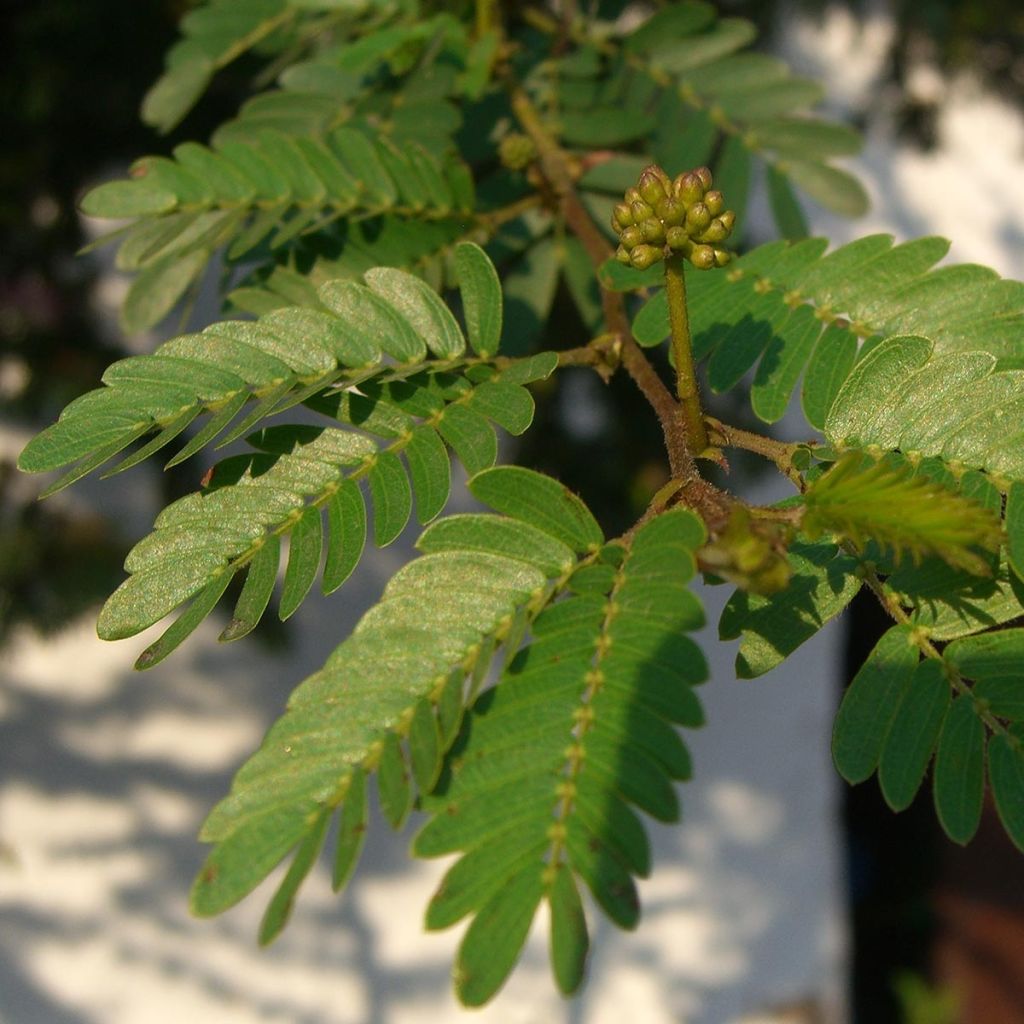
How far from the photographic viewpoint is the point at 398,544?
2.49 m

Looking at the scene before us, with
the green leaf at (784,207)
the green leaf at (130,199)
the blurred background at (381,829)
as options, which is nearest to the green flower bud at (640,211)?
the green leaf at (130,199)

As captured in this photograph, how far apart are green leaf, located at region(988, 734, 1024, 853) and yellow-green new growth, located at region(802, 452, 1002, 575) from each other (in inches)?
5.1

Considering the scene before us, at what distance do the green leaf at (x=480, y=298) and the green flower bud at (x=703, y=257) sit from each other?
204 millimetres

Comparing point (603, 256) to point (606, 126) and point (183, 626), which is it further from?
point (183, 626)

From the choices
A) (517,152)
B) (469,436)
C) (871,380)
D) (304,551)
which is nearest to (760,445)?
(871,380)

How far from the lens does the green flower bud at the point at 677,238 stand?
63 cm

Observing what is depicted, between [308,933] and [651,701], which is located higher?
[651,701]

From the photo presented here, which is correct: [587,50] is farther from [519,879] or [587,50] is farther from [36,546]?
[36,546]

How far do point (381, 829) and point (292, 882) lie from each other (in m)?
2.03

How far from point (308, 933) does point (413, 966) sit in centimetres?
26

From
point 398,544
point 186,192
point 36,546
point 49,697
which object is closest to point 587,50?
point 186,192

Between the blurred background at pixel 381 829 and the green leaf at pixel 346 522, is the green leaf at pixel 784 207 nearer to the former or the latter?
the blurred background at pixel 381 829

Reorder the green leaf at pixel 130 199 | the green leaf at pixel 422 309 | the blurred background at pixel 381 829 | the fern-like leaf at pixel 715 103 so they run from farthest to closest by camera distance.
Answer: the blurred background at pixel 381 829 → the fern-like leaf at pixel 715 103 → the green leaf at pixel 130 199 → the green leaf at pixel 422 309

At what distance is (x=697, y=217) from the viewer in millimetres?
Answer: 627
